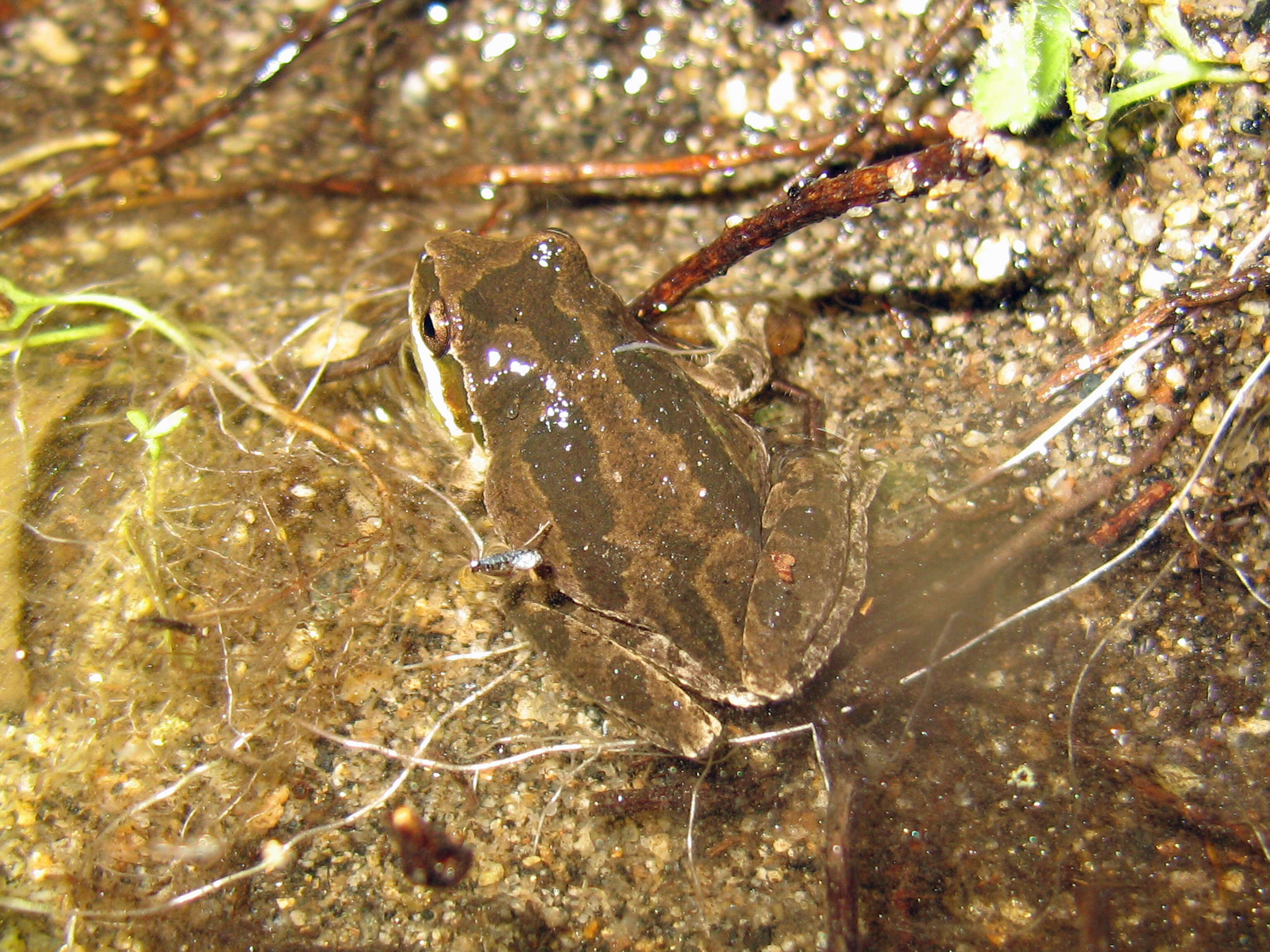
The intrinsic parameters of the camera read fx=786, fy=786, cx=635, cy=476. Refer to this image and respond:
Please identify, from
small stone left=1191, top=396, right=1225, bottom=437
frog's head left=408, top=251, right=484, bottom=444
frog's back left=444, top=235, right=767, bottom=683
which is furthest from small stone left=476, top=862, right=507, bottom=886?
small stone left=1191, top=396, right=1225, bottom=437

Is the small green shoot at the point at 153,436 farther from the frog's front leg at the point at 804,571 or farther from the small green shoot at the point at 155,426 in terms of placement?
the frog's front leg at the point at 804,571

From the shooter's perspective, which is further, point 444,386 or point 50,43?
point 50,43

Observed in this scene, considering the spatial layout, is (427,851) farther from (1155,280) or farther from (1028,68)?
(1155,280)

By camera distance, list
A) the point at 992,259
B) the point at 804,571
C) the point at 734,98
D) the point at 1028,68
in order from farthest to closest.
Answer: the point at 734,98, the point at 992,259, the point at 804,571, the point at 1028,68

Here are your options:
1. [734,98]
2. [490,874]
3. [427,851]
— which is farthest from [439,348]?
[734,98]

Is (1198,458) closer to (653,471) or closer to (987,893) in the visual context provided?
(987,893)
